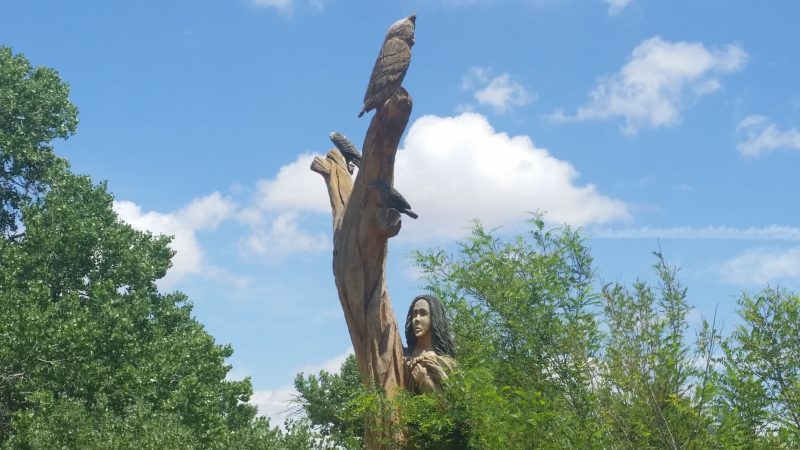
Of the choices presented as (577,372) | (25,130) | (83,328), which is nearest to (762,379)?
(577,372)

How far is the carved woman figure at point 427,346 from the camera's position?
774cm

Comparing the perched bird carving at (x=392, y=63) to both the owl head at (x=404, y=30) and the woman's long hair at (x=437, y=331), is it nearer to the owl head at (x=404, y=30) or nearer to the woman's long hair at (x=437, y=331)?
the owl head at (x=404, y=30)

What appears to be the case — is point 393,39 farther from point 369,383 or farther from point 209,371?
point 209,371

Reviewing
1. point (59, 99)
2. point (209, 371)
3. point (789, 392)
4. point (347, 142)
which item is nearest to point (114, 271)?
point (209, 371)

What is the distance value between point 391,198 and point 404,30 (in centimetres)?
141

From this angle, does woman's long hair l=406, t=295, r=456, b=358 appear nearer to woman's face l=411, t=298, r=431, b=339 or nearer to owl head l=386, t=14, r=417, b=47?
woman's face l=411, t=298, r=431, b=339

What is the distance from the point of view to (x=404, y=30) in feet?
24.5

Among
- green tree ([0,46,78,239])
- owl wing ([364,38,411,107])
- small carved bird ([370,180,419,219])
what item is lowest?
small carved bird ([370,180,419,219])

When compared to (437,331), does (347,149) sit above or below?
above

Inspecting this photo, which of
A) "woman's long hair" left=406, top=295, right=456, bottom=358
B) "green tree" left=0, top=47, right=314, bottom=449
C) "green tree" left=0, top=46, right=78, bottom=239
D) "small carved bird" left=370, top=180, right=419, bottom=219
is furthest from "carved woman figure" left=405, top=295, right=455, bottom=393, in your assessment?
"green tree" left=0, top=46, right=78, bottom=239

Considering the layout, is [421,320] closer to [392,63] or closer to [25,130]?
[392,63]

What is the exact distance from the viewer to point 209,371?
54.2ft

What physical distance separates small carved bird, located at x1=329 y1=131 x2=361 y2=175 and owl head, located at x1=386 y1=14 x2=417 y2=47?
164cm

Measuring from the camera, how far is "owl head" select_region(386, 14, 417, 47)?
7.45m
